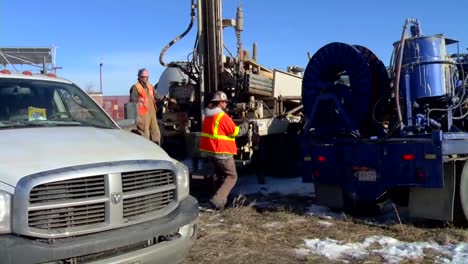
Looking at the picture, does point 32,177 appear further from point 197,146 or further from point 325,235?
point 197,146

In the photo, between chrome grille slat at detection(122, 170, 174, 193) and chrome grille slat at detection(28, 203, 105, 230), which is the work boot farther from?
chrome grille slat at detection(28, 203, 105, 230)

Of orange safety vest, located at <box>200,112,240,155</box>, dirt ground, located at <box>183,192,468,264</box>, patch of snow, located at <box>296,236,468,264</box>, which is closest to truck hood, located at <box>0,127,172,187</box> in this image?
dirt ground, located at <box>183,192,468,264</box>

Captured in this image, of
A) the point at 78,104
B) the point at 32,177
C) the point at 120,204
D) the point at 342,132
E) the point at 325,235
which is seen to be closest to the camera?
the point at 32,177

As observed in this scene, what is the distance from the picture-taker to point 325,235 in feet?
21.5

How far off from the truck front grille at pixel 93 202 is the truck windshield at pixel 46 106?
1.24 metres

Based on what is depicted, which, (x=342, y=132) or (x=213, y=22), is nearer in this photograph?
(x=342, y=132)

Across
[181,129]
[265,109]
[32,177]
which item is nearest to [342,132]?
[265,109]

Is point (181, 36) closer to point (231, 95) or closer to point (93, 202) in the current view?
point (231, 95)

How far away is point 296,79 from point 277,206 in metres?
4.21

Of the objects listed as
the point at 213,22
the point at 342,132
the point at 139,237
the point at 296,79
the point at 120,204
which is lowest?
the point at 139,237

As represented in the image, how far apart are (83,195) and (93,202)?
84 millimetres

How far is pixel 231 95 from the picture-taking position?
10414mm

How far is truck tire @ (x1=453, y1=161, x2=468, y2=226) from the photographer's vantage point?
22.2ft

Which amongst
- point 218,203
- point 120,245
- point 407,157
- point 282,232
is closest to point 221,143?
point 218,203
